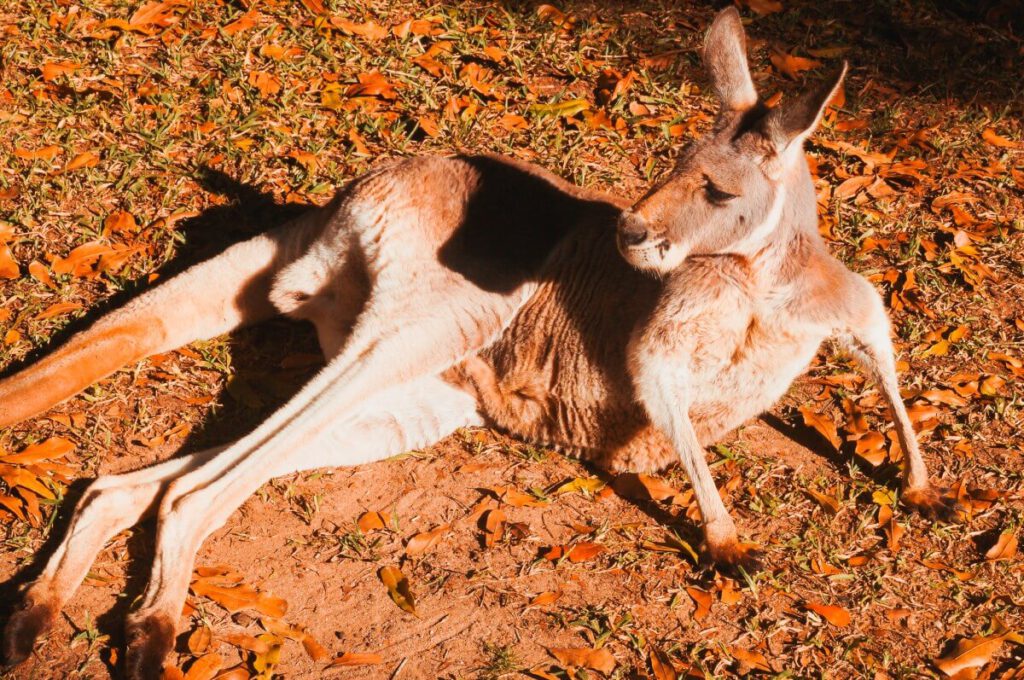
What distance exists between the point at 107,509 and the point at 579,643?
156cm

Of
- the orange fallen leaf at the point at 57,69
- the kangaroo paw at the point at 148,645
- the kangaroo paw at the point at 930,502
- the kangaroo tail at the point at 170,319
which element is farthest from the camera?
the orange fallen leaf at the point at 57,69

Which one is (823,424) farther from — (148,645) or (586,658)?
(148,645)

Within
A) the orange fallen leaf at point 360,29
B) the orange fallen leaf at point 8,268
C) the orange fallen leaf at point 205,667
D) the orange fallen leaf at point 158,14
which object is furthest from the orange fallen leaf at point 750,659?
the orange fallen leaf at point 158,14

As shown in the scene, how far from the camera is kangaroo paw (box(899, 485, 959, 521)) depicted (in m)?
3.86

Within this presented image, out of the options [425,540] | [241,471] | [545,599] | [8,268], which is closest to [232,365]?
[241,471]

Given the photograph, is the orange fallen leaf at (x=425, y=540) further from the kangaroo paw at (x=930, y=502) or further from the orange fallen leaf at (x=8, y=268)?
the orange fallen leaf at (x=8, y=268)

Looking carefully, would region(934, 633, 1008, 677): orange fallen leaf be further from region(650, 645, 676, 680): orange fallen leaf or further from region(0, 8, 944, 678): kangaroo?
region(650, 645, 676, 680): orange fallen leaf

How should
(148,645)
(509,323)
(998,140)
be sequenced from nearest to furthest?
(148,645)
(509,323)
(998,140)

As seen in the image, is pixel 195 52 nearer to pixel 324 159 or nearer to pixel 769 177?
pixel 324 159

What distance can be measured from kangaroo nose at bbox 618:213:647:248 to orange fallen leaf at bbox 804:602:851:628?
132cm

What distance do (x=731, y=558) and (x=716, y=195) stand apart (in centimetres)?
120

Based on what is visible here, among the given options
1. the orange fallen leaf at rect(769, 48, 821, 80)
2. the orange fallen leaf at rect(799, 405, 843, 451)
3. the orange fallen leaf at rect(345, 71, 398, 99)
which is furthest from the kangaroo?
the orange fallen leaf at rect(769, 48, 821, 80)

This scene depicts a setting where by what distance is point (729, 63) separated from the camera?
144 inches

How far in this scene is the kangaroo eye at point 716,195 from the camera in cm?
341
